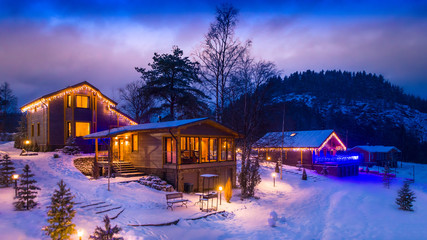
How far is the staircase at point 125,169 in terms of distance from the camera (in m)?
18.8

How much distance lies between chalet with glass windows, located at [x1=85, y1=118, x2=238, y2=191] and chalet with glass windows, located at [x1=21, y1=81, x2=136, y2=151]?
6.44 metres

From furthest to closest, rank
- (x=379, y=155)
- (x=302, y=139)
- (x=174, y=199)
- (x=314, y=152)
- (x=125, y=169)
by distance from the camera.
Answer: (x=379, y=155), (x=302, y=139), (x=314, y=152), (x=125, y=169), (x=174, y=199)

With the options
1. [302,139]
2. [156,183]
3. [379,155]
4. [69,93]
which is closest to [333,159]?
[302,139]

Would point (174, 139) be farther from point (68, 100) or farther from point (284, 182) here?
point (68, 100)

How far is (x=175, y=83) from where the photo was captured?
31.6 metres

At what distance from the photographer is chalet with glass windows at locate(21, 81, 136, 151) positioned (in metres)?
25.6

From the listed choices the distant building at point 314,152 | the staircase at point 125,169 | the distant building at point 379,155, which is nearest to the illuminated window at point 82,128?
the staircase at point 125,169

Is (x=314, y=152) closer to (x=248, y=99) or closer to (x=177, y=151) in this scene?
(x=248, y=99)

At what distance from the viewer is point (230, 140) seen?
71.3 ft

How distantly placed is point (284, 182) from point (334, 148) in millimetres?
16611

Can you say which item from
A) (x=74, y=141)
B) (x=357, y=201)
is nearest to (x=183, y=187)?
(x=357, y=201)

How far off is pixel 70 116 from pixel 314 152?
28798mm

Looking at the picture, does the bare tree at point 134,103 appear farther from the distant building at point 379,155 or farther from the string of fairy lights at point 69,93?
the distant building at point 379,155

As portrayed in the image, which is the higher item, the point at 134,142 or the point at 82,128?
the point at 82,128
